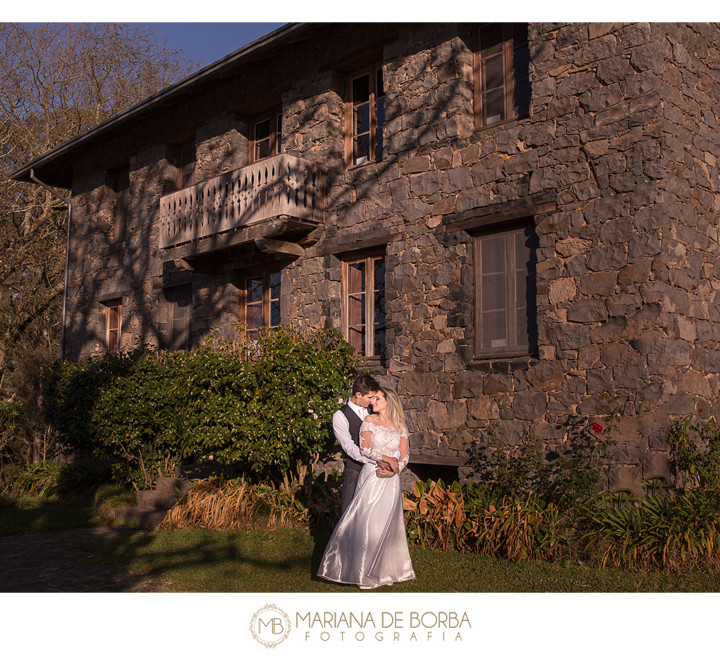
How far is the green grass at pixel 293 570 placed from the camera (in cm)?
621

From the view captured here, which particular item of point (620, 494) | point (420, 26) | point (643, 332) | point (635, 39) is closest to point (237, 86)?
point (420, 26)

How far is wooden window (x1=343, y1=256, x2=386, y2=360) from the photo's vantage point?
1116 centimetres

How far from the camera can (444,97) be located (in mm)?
10352

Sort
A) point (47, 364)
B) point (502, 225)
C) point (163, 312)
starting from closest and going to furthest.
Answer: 1. point (502, 225)
2. point (163, 312)
3. point (47, 364)

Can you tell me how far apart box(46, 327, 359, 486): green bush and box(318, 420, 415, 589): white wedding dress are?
344 centimetres

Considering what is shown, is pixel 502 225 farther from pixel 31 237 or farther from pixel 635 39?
pixel 31 237

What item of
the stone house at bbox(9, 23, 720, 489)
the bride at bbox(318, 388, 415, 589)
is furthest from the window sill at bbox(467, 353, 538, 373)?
the bride at bbox(318, 388, 415, 589)

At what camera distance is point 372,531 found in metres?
5.88

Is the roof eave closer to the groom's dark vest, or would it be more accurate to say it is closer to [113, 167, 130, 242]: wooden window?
[113, 167, 130, 242]: wooden window

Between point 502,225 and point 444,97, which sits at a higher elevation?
point 444,97

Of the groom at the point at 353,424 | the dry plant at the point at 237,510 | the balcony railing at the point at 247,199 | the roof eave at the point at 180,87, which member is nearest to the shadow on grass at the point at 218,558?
the dry plant at the point at 237,510

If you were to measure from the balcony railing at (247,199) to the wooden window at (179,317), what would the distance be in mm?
1294

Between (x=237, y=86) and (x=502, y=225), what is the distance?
6.45m

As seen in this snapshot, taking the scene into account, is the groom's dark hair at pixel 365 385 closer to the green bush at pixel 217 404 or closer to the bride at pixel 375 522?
the bride at pixel 375 522
